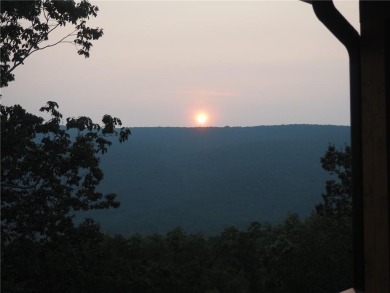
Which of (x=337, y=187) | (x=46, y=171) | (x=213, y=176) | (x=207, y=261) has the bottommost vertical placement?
(x=207, y=261)

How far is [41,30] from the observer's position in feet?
35.4

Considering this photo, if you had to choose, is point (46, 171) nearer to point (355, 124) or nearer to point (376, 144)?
point (355, 124)

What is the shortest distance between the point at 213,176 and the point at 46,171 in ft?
253

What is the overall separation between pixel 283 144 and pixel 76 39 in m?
83.6

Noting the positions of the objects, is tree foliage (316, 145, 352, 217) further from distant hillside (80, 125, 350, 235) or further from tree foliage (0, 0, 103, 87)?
distant hillside (80, 125, 350, 235)

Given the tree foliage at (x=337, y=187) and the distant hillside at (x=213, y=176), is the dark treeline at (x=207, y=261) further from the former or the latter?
the distant hillside at (x=213, y=176)

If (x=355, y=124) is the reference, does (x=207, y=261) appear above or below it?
below

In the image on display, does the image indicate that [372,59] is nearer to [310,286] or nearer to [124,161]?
[310,286]

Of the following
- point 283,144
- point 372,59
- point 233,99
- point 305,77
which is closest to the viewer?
point 372,59

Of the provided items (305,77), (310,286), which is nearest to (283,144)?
(305,77)

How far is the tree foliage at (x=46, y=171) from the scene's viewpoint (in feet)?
33.8

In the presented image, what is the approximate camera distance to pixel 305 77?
53.6m

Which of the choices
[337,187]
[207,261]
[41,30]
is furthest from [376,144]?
[207,261]

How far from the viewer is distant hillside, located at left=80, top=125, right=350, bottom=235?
73625 millimetres
